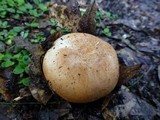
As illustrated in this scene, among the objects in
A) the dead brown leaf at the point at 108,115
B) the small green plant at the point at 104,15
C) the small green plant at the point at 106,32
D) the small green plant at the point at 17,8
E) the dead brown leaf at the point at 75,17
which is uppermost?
the dead brown leaf at the point at 75,17

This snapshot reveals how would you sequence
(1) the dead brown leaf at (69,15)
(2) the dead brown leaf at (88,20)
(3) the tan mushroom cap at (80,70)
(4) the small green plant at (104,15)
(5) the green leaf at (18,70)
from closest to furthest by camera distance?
(3) the tan mushroom cap at (80,70) < (5) the green leaf at (18,70) < (2) the dead brown leaf at (88,20) < (1) the dead brown leaf at (69,15) < (4) the small green plant at (104,15)

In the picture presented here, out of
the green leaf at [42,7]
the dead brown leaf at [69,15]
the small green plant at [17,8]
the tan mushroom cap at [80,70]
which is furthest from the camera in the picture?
the green leaf at [42,7]

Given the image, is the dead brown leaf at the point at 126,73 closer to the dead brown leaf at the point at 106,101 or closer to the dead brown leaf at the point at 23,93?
the dead brown leaf at the point at 106,101

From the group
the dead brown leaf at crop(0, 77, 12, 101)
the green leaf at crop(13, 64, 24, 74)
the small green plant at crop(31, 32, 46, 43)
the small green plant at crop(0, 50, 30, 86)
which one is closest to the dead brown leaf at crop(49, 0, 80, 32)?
the small green plant at crop(31, 32, 46, 43)

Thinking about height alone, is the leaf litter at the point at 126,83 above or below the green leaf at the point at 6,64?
below

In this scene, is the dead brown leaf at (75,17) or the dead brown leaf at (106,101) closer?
the dead brown leaf at (106,101)

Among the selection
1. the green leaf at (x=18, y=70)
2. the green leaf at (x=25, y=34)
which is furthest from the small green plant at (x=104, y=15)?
the green leaf at (x=18, y=70)

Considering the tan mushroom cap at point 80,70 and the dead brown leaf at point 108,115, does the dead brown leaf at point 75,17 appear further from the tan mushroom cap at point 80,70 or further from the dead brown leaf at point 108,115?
the dead brown leaf at point 108,115

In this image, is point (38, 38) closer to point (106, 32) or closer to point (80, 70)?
point (106, 32)

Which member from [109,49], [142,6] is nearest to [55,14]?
[109,49]
